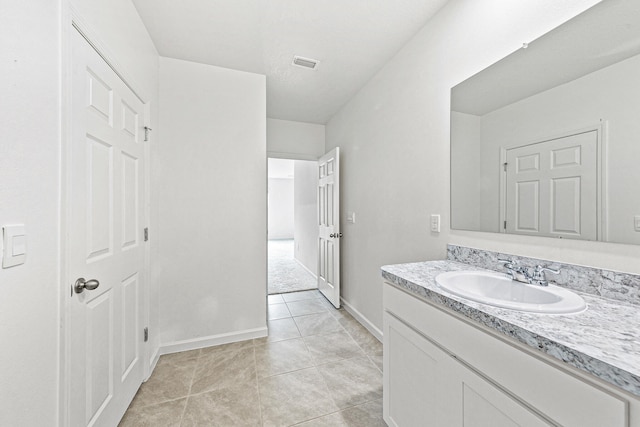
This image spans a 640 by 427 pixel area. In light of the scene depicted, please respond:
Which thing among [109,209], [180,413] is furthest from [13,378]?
[180,413]

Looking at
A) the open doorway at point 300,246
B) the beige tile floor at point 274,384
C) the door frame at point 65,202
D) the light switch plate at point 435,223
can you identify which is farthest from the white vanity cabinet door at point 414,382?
the open doorway at point 300,246

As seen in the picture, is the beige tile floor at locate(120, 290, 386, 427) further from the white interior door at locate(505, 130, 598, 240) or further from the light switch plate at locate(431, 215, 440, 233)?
the white interior door at locate(505, 130, 598, 240)

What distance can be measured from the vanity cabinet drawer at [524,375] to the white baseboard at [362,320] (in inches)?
57.2

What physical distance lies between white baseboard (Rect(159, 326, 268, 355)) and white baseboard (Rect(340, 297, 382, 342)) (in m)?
1.00

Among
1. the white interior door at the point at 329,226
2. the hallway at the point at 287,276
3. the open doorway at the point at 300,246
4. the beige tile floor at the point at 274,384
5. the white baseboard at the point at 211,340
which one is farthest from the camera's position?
the open doorway at the point at 300,246

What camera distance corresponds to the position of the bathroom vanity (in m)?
0.53

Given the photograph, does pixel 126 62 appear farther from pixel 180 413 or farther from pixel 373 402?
pixel 373 402

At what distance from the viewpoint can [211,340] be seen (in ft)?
7.37

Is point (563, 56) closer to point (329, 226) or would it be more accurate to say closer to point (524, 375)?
point (524, 375)

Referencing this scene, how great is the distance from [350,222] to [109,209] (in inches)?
90.2

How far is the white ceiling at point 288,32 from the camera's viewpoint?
162 centimetres

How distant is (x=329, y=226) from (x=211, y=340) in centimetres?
185

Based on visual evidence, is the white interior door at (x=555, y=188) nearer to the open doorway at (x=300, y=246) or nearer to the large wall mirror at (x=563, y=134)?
the large wall mirror at (x=563, y=134)

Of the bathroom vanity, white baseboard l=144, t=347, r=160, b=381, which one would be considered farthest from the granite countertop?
white baseboard l=144, t=347, r=160, b=381
